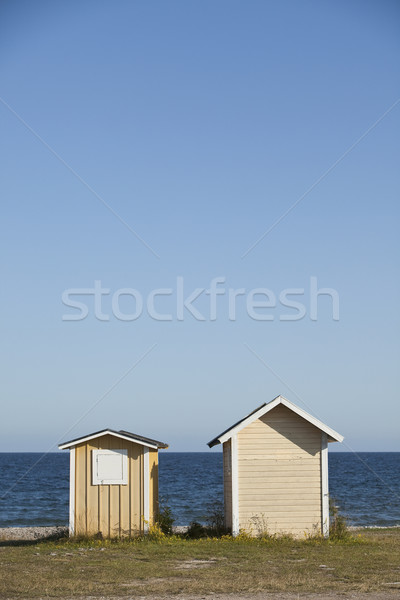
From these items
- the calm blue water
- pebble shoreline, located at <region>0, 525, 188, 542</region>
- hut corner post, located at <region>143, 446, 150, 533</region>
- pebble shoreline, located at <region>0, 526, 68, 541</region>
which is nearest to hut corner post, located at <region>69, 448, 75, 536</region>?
hut corner post, located at <region>143, 446, 150, 533</region>

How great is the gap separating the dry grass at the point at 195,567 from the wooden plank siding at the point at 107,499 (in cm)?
68

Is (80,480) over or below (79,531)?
over

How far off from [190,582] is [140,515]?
23.1 ft

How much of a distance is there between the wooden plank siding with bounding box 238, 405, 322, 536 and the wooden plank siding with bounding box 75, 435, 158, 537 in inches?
111

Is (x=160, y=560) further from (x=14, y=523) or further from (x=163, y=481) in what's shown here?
(x=163, y=481)

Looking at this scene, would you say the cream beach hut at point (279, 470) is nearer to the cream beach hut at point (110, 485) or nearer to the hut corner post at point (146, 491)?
the hut corner post at point (146, 491)

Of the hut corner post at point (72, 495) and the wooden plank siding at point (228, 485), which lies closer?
the hut corner post at point (72, 495)

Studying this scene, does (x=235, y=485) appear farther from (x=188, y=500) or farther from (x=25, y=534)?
(x=188, y=500)

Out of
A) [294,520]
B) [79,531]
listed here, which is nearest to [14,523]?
[79,531]

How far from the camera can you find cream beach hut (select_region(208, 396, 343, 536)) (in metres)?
20.6

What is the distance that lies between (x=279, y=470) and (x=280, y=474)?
11 cm

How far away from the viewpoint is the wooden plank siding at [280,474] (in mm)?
20578

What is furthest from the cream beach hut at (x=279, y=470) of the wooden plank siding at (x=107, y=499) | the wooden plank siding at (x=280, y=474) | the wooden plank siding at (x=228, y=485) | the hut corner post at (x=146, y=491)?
the wooden plank siding at (x=107, y=499)

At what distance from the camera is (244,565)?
15961mm
